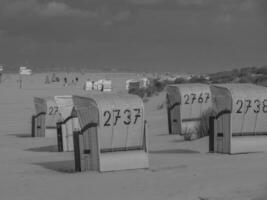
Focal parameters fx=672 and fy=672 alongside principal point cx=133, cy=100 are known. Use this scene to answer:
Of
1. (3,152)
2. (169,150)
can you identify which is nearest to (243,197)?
(169,150)

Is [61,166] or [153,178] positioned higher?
[153,178]

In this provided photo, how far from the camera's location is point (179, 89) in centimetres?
1922

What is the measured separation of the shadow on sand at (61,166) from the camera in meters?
12.0

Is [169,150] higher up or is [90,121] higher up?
[90,121]

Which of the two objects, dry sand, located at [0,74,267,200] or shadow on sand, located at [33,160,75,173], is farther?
shadow on sand, located at [33,160,75,173]

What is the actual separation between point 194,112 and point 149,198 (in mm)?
10659

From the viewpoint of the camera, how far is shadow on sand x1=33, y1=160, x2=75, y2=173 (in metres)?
12.0

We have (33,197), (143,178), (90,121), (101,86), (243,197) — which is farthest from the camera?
(101,86)

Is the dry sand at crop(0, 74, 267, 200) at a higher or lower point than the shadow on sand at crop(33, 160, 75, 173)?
higher

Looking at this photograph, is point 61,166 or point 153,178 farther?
point 61,166

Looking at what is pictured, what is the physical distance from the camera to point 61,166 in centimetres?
1275

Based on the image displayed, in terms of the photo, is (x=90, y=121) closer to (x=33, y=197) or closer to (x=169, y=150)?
(x=33, y=197)

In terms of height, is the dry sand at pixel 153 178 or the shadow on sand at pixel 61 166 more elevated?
the dry sand at pixel 153 178

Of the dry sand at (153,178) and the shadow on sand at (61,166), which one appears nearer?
the dry sand at (153,178)
